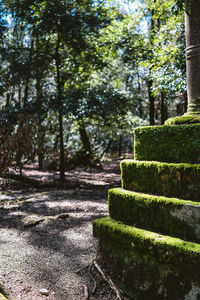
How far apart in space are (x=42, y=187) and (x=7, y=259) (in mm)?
6188

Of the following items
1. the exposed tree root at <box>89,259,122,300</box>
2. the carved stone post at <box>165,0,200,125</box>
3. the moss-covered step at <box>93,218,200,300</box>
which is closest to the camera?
the moss-covered step at <box>93,218,200,300</box>

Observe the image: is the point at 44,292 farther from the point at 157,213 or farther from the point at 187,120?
the point at 187,120

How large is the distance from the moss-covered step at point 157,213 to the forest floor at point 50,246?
91cm

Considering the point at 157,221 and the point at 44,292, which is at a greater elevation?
the point at 157,221

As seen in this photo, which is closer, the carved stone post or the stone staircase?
the stone staircase

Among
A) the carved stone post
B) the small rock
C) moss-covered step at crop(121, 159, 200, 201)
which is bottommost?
the small rock

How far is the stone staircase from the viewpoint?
2.46 m

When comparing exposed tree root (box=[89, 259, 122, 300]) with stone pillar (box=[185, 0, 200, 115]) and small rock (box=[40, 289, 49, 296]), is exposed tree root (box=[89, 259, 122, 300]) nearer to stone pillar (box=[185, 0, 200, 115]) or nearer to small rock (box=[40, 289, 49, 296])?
small rock (box=[40, 289, 49, 296])

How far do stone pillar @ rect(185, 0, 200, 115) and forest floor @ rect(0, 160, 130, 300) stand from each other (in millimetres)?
2585

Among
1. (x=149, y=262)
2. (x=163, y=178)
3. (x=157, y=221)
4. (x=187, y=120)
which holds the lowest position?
(x=149, y=262)

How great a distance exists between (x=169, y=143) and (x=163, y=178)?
433mm

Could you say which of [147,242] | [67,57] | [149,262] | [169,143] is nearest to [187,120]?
[169,143]

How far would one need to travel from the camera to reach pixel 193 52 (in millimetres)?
2982

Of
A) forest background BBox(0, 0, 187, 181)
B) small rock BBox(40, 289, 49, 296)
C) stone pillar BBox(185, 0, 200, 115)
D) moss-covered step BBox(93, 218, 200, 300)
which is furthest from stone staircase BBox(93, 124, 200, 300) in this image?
forest background BBox(0, 0, 187, 181)
